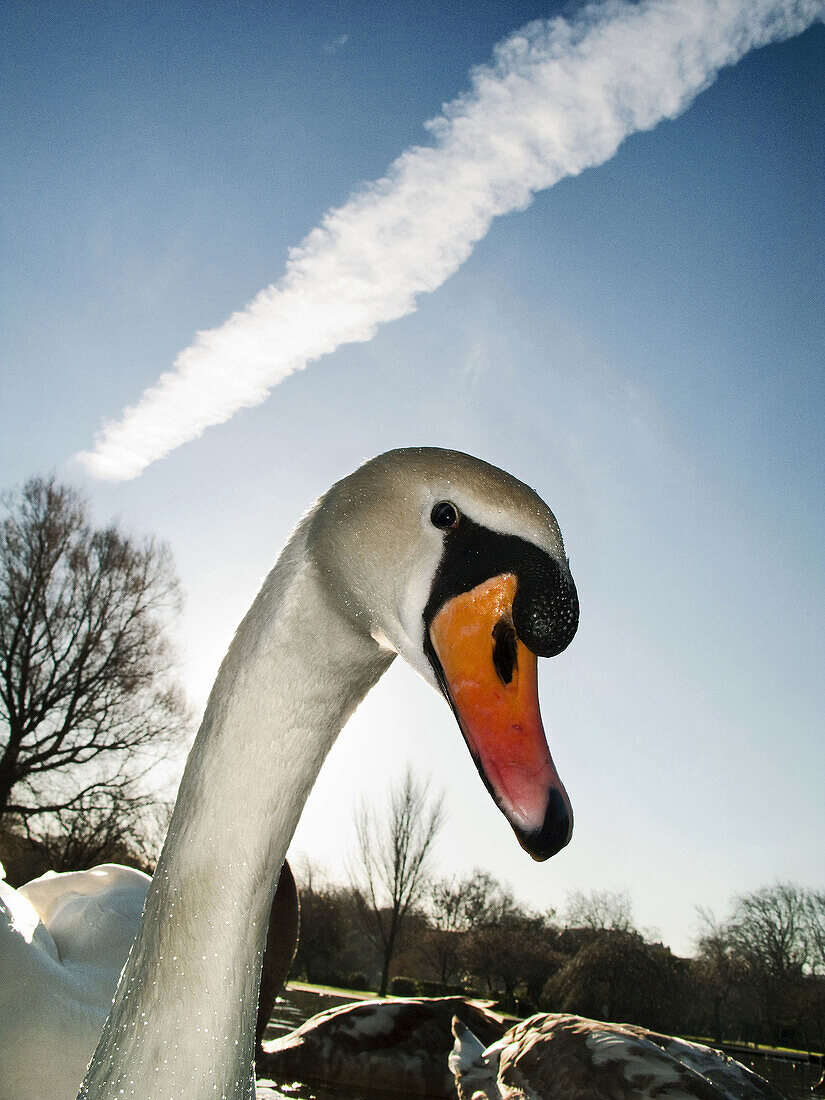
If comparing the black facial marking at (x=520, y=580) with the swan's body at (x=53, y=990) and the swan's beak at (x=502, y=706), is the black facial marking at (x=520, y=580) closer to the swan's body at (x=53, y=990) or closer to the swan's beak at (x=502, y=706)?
the swan's beak at (x=502, y=706)

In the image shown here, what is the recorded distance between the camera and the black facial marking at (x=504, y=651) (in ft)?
4.01

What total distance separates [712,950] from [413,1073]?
3064 cm

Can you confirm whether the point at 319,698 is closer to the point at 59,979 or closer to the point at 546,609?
the point at 546,609

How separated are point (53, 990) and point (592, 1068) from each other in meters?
1.93

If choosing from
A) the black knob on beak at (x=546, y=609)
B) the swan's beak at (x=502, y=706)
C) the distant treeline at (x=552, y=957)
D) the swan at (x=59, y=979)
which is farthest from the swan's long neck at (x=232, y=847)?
the distant treeline at (x=552, y=957)

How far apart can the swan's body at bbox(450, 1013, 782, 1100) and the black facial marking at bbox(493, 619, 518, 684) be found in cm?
219

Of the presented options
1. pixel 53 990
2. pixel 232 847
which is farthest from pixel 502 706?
pixel 53 990

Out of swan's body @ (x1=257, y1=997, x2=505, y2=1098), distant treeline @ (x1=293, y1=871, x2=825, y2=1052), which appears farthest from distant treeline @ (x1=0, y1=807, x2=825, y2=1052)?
swan's body @ (x1=257, y1=997, x2=505, y2=1098)

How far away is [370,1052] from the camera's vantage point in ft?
14.9

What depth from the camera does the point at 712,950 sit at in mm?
29500

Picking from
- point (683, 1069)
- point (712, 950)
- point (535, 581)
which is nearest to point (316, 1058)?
point (683, 1069)

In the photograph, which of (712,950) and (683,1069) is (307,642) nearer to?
(683,1069)

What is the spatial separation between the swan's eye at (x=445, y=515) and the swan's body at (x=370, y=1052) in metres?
4.27

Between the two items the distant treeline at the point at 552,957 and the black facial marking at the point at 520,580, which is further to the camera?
the distant treeline at the point at 552,957
